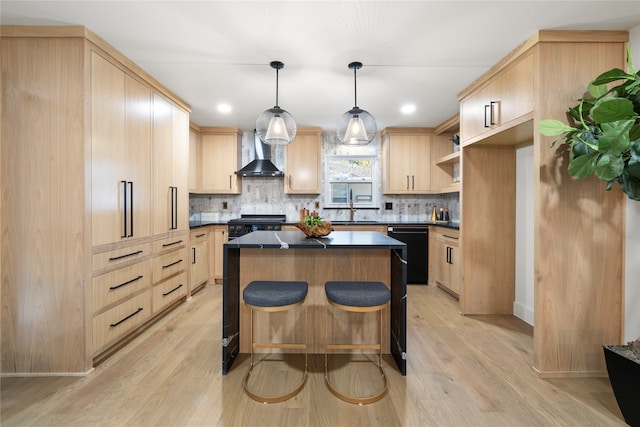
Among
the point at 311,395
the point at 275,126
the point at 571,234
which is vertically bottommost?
the point at 311,395

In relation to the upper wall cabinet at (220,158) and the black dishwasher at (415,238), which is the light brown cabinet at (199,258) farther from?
the black dishwasher at (415,238)

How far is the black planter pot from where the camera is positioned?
4.96 ft

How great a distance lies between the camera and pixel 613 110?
1.42 m

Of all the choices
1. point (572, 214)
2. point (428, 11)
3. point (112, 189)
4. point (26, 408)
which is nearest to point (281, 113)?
point (428, 11)

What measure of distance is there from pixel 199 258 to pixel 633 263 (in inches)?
169

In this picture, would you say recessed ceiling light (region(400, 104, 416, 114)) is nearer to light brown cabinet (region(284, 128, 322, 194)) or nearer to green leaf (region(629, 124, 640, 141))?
light brown cabinet (region(284, 128, 322, 194))

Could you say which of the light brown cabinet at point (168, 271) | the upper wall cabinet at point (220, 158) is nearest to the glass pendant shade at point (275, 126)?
the light brown cabinet at point (168, 271)

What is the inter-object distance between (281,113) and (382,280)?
5.15 ft

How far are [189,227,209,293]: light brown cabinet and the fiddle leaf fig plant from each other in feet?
12.4

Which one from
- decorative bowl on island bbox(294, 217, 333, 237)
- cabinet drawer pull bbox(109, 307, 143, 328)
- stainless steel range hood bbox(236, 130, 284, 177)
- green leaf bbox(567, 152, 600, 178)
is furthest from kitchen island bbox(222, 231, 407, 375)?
stainless steel range hood bbox(236, 130, 284, 177)

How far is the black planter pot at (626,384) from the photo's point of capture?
1.51 m

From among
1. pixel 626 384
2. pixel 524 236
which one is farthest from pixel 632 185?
Answer: pixel 524 236

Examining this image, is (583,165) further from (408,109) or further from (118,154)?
(118,154)

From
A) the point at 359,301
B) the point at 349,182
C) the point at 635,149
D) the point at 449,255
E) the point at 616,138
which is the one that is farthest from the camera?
the point at 349,182
